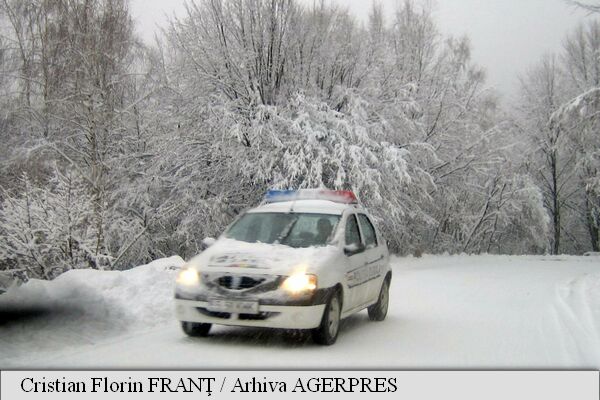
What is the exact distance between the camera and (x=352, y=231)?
30.4 feet

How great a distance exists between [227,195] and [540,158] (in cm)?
2819

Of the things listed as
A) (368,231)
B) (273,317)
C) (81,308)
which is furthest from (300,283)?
(81,308)

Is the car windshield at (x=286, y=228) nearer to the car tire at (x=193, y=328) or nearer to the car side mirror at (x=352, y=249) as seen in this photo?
the car side mirror at (x=352, y=249)

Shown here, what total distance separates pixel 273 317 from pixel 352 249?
1637mm

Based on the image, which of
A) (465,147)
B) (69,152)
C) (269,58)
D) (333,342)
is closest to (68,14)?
(69,152)

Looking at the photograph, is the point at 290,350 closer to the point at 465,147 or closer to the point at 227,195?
the point at 227,195

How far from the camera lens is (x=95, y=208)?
1562cm

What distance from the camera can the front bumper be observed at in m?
7.27

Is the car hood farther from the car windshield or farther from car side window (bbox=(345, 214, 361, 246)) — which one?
car side window (bbox=(345, 214, 361, 246))

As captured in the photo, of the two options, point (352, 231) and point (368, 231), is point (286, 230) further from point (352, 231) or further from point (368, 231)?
point (368, 231)

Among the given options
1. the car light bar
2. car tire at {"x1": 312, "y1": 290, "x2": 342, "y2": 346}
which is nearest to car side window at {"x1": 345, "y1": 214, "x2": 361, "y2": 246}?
the car light bar

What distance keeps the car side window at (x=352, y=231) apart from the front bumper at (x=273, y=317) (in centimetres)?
164

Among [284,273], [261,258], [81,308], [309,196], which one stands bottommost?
[81,308]

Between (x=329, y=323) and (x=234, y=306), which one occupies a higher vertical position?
(x=234, y=306)
